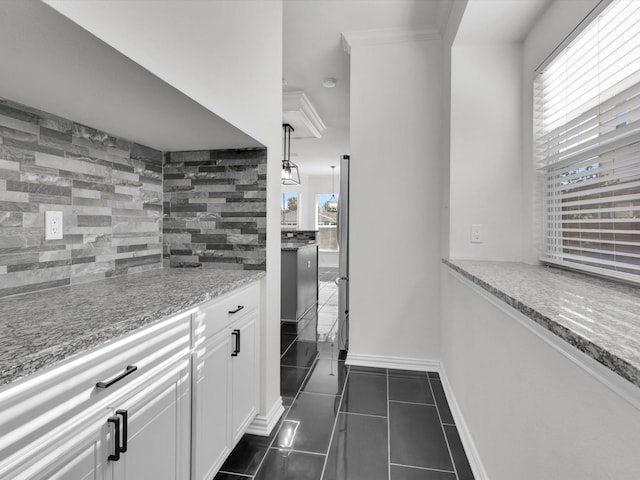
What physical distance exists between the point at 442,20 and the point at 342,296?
2.30 m

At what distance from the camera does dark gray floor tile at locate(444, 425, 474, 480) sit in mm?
1581

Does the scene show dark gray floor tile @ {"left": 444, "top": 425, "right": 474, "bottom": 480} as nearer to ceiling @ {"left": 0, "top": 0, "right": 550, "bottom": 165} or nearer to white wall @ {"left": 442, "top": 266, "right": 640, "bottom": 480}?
white wall @ {"left": 442, "top": 266, "right": 640, "bottom": 480}

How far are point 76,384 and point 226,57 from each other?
50.2 inches

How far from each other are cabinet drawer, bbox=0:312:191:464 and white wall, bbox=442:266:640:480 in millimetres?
1085

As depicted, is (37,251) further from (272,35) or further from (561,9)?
(561,9)

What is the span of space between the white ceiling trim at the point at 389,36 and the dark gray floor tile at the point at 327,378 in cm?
259

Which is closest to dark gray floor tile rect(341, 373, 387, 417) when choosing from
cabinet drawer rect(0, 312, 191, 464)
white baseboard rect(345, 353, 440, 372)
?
white baseboard rect(345, 353, 440, 372)

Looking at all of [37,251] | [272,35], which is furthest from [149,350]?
[272,35]

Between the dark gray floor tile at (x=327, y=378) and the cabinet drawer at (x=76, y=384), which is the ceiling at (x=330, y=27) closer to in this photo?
the cabinet drawer at (x=76, y=384)

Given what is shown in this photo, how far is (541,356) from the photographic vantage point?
0.99 metres

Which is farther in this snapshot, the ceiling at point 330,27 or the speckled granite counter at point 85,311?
the ceiling at point 330,27

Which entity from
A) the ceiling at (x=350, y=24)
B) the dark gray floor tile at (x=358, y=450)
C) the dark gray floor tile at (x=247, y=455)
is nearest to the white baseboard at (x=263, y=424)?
the dark gray floor tile at (x=247, y=455)

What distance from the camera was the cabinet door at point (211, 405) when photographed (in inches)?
49.5

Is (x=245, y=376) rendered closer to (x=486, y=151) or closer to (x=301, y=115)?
(x=486, y=151)
